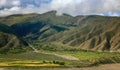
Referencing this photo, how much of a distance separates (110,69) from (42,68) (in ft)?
114

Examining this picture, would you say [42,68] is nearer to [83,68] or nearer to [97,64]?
[83,68]

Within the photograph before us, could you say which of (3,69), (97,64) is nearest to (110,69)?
(97,64)

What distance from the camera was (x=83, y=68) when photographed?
17300 centimetres

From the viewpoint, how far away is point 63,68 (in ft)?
554

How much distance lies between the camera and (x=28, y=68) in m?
162

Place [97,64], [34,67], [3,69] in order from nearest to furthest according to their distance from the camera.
A: 1. [3,69]
2. [34,67]
3. [97,64]

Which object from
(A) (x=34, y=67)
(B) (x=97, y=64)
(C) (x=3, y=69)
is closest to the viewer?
(C) (x=3, y=69)

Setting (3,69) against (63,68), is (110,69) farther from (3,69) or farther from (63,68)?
(3,69)

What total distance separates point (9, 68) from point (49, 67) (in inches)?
817

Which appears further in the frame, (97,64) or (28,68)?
(97,64)

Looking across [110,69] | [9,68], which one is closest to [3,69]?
[9,68]

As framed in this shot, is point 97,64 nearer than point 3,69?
No

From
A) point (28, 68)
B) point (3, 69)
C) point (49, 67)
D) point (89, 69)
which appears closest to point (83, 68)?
point (89, 69)

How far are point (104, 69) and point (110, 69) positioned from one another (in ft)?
11.6
